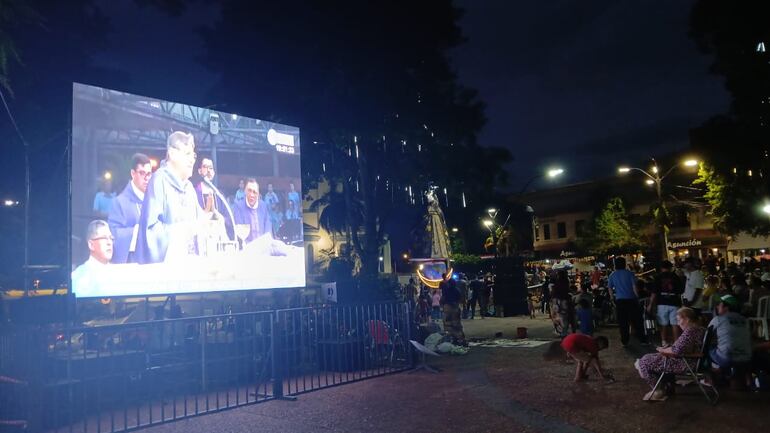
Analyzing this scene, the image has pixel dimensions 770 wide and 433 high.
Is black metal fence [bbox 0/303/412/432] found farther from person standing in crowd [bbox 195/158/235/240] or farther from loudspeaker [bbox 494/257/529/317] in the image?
loudspeaker [bbox 494/257/529/317]

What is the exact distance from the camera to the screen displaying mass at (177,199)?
921cm

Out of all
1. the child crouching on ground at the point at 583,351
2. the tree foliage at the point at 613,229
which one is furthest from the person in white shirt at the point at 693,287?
the tree foliage at the point at 613,229

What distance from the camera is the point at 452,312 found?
13.7 meters

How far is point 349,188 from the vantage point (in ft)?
64.7

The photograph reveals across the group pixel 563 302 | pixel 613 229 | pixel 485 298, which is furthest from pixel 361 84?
pixel 613 229

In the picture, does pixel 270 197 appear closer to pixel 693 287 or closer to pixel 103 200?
pixel 103 200

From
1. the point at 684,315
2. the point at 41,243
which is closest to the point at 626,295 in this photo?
the point at 684,315

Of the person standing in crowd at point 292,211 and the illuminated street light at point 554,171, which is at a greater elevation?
the illuminated street light at point 554,171

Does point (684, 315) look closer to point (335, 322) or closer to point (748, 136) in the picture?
point (335, 322)

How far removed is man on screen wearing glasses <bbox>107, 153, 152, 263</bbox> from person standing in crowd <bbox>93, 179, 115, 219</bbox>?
8 centimetres

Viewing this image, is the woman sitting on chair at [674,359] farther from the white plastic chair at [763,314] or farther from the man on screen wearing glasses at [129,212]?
the man on screen wearing glasses at [129,212]

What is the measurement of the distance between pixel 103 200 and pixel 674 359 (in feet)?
27.4

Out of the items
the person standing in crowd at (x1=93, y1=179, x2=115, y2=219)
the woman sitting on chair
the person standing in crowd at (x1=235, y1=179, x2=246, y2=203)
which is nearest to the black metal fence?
the person standing in crowd at (x1=93, y1=179, x2=115, y2=219)

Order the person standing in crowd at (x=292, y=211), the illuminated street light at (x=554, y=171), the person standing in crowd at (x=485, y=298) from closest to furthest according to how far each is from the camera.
A: the person standing in crowd at (x=292, y=211) → the illuminated street light at (x=554, y=171) → the person standing in crowd at (x=485, y=298)
